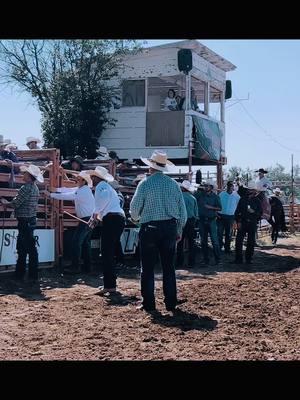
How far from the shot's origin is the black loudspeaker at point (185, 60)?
68.1ft

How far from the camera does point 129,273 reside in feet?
38.6

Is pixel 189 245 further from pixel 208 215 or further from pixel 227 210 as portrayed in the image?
pixel 227 210

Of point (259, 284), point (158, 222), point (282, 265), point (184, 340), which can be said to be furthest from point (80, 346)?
point (282, 265)

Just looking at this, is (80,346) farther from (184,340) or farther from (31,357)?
(184,340)

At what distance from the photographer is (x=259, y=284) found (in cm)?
989

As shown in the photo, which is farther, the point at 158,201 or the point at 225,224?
the point at 225,224

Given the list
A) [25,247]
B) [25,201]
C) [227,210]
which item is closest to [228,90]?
[227,210]

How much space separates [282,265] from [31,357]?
9273 millimetres

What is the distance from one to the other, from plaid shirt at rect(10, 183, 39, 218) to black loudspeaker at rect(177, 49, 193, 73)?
39.6 ft

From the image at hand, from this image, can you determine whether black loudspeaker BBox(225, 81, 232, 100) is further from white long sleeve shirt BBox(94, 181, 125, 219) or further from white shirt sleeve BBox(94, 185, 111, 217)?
white shirt sleeve BBox(94, 185, 111, 217)

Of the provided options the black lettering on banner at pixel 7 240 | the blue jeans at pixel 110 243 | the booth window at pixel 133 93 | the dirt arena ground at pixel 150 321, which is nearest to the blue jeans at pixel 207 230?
the dirt arena ground at pixel 150 321

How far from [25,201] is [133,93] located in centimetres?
1320

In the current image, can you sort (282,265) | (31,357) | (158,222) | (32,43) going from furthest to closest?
(32,43) → (282,265) → (158,222) → (31,357)
